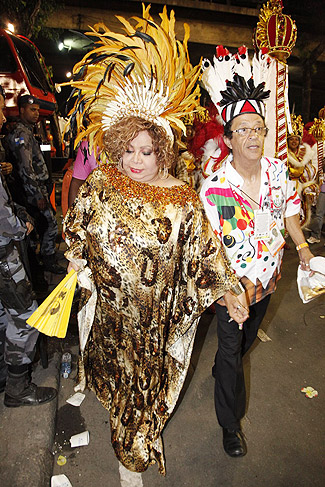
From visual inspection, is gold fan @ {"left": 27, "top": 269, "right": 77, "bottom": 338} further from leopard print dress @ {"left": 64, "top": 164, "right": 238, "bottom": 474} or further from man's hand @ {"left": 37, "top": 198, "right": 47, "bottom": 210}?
man's hand @ {"left": 37, "top": 198, "right": 47, "bottom": 210}

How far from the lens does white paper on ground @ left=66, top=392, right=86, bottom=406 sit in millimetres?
2699

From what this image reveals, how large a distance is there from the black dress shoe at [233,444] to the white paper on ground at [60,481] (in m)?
1.07

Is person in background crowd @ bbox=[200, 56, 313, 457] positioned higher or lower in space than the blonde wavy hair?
lower

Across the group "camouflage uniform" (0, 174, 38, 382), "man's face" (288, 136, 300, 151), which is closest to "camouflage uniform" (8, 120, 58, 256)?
"camouflage uniform" (0, 174, 38, 382)

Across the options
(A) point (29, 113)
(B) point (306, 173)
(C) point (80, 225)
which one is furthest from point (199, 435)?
(B) point (306, 173)

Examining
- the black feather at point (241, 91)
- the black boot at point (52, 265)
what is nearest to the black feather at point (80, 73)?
the black feather at point (241, 91)

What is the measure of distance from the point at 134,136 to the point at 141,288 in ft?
2.83

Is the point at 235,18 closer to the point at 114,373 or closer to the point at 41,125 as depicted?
the point at 41,125

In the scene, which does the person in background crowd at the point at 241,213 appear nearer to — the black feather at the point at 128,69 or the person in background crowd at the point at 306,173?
the black feather at the point at 128,69

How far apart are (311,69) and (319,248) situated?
11711 mm

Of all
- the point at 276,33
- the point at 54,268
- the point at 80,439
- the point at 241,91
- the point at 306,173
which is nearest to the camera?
the point at 241,91

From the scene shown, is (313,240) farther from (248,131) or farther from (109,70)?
(109,70)

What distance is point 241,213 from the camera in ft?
7.00

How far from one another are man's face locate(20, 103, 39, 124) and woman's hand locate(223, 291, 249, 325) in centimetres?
378
